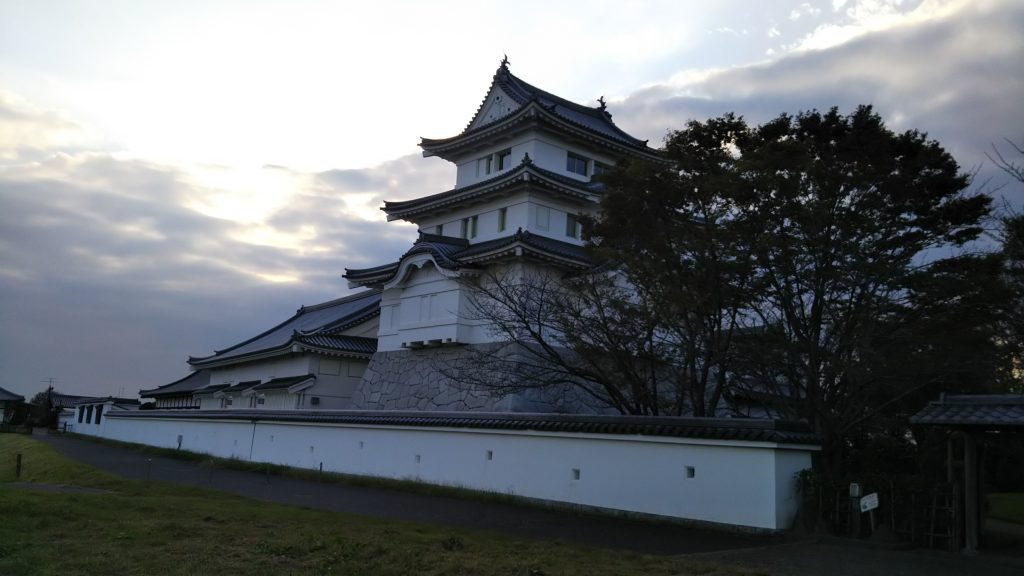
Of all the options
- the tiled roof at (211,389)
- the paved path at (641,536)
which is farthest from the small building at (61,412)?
the paved path at (641,536)

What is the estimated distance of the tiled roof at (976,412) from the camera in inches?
394

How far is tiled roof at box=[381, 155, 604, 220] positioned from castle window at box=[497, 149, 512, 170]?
136 cm

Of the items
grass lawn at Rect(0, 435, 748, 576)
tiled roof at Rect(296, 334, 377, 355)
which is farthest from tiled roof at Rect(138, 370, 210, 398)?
grass lawn at Rect(0, 435, 748, 576)

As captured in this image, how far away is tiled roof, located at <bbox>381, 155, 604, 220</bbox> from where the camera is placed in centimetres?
2472

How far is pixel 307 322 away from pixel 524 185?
19.2 meters

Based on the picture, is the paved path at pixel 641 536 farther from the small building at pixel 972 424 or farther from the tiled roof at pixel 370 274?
the tiled roof at pixel 370 274

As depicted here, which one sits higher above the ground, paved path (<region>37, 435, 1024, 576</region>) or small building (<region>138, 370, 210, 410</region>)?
small building (<region>138, 370, 210, 410</region>)

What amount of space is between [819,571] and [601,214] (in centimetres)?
1015

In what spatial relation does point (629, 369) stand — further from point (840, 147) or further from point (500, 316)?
point (840, 147)

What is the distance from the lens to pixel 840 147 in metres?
15.2

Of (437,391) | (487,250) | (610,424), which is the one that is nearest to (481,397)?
(437,391)

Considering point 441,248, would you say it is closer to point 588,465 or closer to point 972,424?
point 588,465

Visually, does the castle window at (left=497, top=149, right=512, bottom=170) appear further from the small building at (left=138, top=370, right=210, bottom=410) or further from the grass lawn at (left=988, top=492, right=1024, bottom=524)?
the small building at (left=138, top=370, right=210, bottom=410)

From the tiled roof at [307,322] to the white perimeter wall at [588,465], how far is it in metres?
9.79
